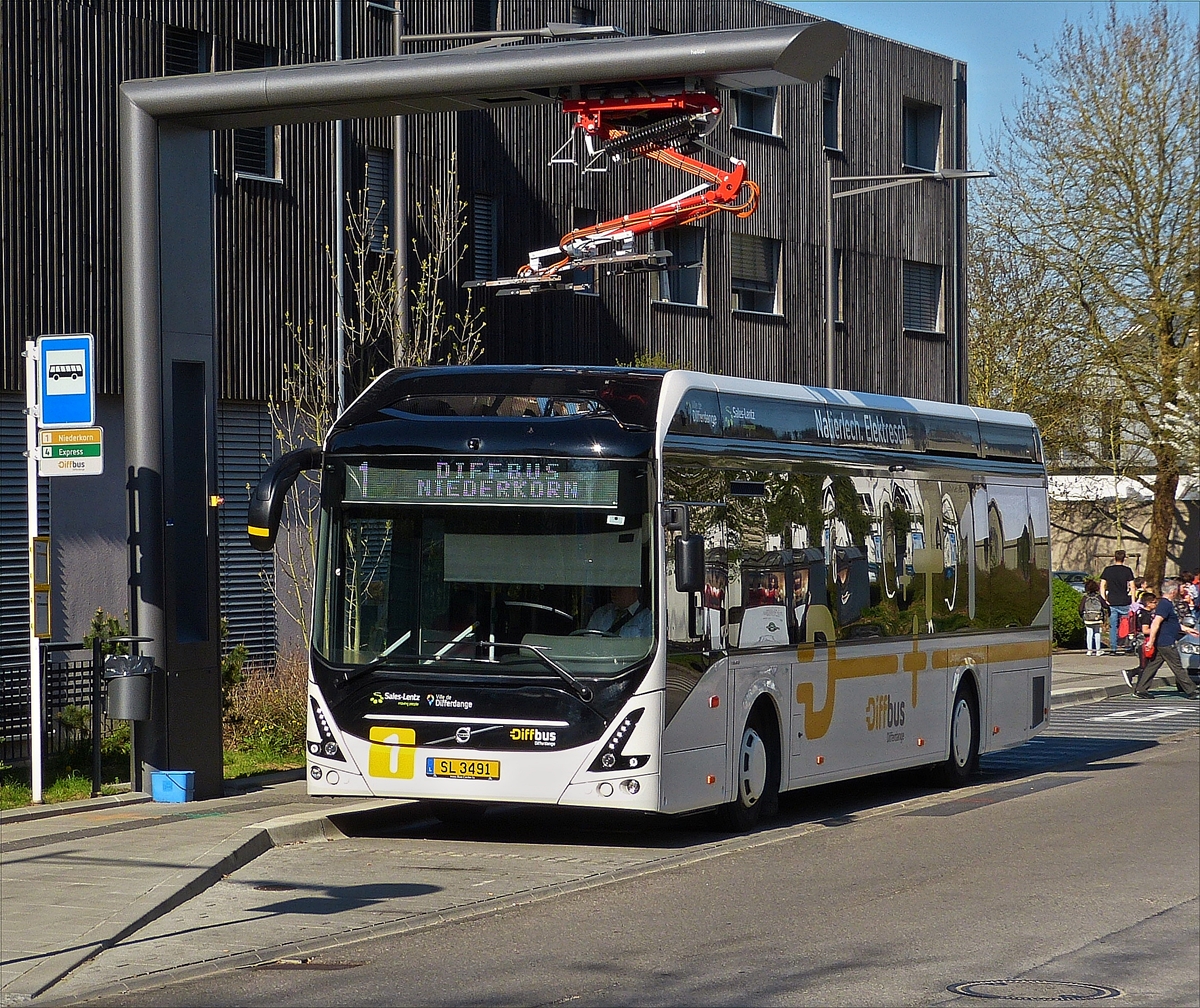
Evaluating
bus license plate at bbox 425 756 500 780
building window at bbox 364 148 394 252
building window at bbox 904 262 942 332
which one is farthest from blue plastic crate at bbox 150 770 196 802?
building window at bbox 904 262 942 332

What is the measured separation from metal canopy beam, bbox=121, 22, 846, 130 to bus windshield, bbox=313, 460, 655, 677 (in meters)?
2.47

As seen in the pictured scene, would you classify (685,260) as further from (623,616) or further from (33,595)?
(623,616)

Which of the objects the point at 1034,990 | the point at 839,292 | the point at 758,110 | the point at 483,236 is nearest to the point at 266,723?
the point at 483,236

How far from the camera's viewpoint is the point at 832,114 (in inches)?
1303

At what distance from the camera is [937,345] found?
118 feet

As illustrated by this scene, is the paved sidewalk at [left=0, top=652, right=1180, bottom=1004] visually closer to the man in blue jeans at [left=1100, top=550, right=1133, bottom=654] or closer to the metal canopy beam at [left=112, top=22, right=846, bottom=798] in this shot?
the metal canopy beam at [left=112, top=22, right=846, bottom=798]

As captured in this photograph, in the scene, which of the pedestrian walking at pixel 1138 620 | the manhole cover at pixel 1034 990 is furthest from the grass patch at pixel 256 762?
the pedestrian walking at pixel 1138 620

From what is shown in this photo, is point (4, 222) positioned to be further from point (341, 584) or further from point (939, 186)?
point (939, 186)

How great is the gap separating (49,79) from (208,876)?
11103mm

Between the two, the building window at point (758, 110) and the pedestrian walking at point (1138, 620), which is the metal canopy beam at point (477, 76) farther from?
the pedestrian walking at point (1138, 620)

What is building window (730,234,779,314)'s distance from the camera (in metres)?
30.7

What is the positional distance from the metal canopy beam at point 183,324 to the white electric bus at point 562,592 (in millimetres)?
1635

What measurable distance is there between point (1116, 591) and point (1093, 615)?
1.27 metres

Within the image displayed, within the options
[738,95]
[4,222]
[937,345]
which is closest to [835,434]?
[4,222]
